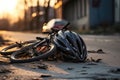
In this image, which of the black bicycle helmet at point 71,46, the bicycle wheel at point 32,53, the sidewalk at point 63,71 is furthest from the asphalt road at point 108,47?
the bicycle wheel at point 32,53

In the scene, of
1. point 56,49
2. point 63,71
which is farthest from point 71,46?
point 63,71

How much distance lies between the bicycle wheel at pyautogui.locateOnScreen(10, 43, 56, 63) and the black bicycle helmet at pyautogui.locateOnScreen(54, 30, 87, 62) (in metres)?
0.21

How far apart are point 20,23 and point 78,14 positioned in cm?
5815

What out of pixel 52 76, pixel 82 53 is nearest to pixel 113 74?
pixel 52 76

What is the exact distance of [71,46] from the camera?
433 inches

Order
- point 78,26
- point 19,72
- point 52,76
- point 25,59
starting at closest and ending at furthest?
point 52,76
point 19,72
point 25,59
point 78,26

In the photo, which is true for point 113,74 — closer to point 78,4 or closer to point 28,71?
point 28,71

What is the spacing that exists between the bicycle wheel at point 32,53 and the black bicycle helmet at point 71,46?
21 centimetres

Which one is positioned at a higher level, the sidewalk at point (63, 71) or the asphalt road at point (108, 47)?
the sidewalk at point (63, 71)

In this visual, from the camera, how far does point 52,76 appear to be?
8.37 metres

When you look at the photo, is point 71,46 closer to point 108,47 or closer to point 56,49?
point 56,49

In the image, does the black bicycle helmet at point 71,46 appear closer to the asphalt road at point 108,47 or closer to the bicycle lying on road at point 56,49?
the bicycle lying on road at point 56,49

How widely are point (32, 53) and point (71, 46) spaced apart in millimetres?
980

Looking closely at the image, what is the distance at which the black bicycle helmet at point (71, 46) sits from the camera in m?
10.9
